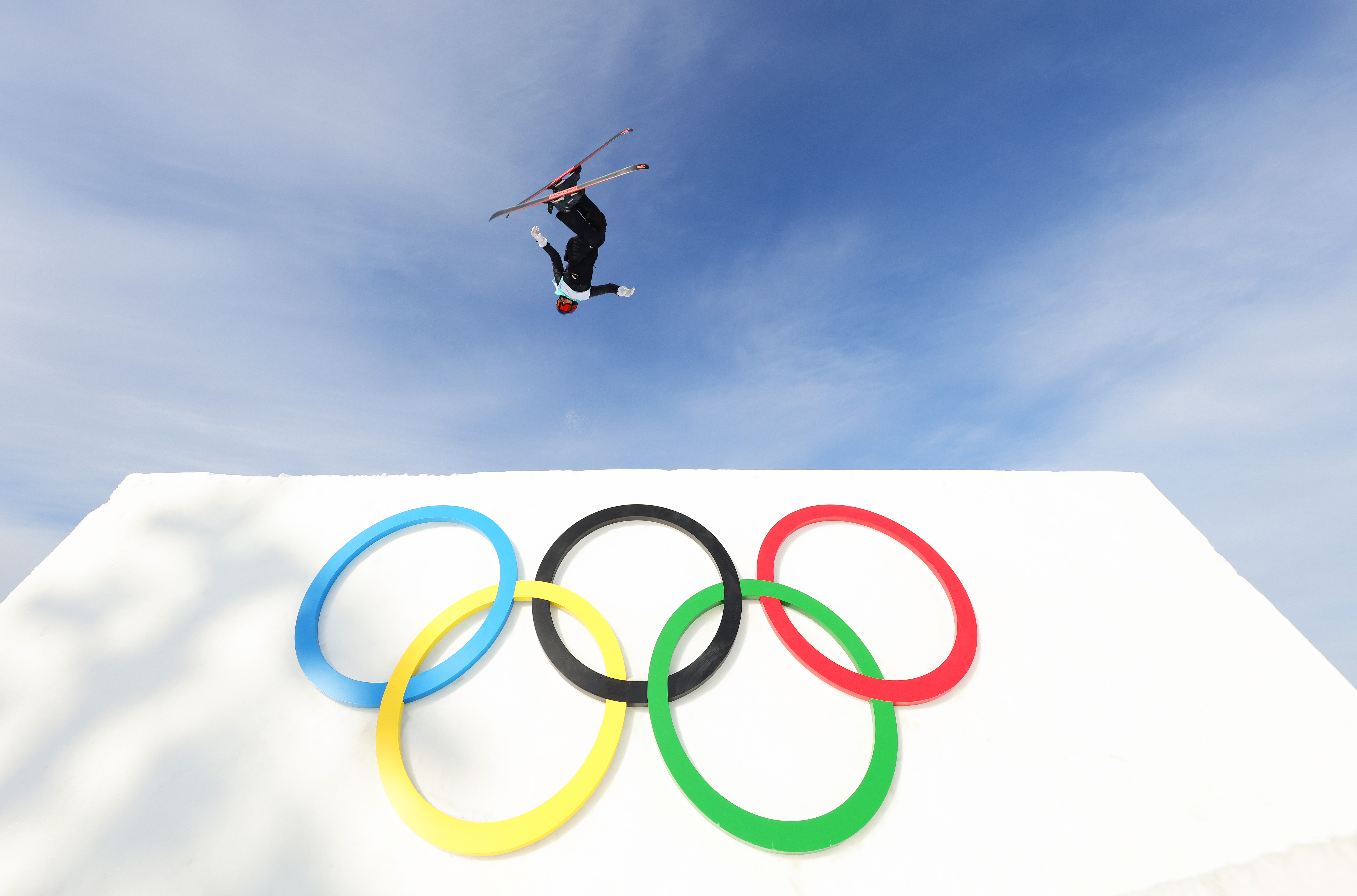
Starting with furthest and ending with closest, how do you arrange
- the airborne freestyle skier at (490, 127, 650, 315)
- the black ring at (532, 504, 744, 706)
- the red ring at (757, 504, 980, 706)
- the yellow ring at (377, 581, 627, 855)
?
1. the airborne freestyle skier at (490, 127, 650, 315)
2. the red ring at (757, 504, 980, 706)
3. the black ring at (532, 504, 744, 706)
4. the yellow ring at (377, 581, 627, 855)

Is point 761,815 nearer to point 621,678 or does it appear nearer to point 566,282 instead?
point 621,678

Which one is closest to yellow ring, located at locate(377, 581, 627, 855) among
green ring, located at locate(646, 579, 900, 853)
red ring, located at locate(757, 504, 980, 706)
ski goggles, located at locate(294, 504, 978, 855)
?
ski goggles, located at locate(294, 504, 978, 855)

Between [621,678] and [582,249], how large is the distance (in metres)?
4.32

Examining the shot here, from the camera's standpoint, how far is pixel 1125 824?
8.44 feet

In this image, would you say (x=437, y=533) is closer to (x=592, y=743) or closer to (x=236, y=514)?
(x=236, y=514)

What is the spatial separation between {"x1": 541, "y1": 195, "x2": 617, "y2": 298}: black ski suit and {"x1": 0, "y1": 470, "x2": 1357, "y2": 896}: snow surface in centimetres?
279

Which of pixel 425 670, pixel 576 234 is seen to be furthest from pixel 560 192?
pixel 425 670

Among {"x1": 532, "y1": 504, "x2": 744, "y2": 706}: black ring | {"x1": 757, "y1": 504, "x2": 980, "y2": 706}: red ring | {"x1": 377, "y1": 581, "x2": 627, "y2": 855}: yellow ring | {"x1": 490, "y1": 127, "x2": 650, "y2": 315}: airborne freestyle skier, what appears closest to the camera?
{"x1": 377, "y1": 581, "x2": 627, "y2": 855}: yellow ring

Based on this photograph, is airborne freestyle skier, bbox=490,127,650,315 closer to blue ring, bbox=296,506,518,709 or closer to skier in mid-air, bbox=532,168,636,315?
skier in mid-air, bbox=532,168,636,315

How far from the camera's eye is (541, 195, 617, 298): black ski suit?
5.12 m

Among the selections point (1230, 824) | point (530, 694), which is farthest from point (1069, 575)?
point (530, 694)

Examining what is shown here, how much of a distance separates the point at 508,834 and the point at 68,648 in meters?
3.00

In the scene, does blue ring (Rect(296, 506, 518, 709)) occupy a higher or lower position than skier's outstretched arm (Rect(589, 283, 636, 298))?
lower

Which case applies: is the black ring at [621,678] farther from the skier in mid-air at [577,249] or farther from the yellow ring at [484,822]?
the skier in mid-air at [577,249]
